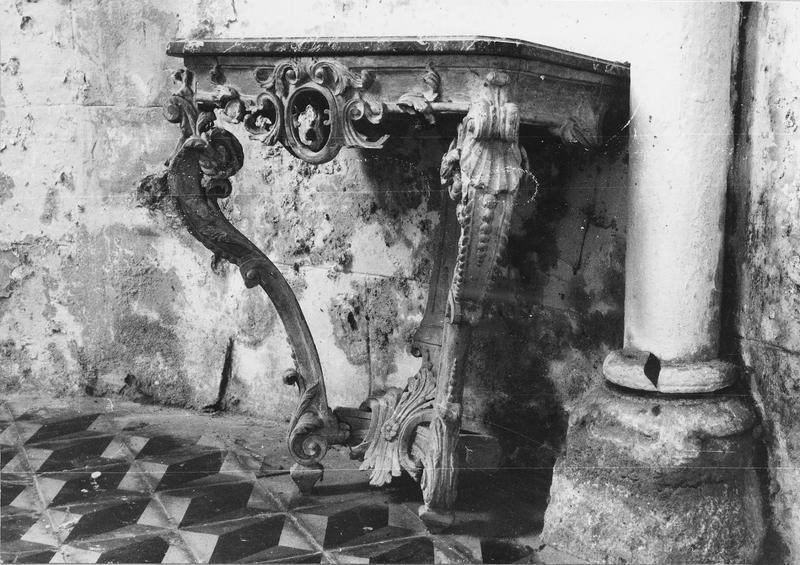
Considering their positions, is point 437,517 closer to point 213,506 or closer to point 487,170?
point 213,506

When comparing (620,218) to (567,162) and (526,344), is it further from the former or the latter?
(526,344)

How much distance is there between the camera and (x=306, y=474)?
9.36ft

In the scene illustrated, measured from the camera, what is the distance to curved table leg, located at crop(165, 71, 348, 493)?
2.58 m

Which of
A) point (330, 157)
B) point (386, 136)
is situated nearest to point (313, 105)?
point (330, 157)

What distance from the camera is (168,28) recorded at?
3658 mm

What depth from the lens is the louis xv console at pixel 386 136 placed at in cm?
223

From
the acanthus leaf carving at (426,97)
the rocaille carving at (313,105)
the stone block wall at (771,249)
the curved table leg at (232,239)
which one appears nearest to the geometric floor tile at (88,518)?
the curved table leg at (232,239)

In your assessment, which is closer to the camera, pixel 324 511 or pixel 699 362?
pixel 699 362

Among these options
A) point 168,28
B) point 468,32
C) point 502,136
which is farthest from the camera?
point 168,28

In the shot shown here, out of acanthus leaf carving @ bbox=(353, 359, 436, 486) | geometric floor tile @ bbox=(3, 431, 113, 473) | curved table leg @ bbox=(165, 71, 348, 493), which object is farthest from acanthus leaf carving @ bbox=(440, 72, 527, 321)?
geometric floor tile @ bbox=(3, 431, 113, 473)

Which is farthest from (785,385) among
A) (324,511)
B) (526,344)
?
(324,511)

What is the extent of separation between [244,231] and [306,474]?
3.66 ft

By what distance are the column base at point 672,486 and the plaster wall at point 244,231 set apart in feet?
1.29

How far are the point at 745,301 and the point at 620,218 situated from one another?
0.42 m
